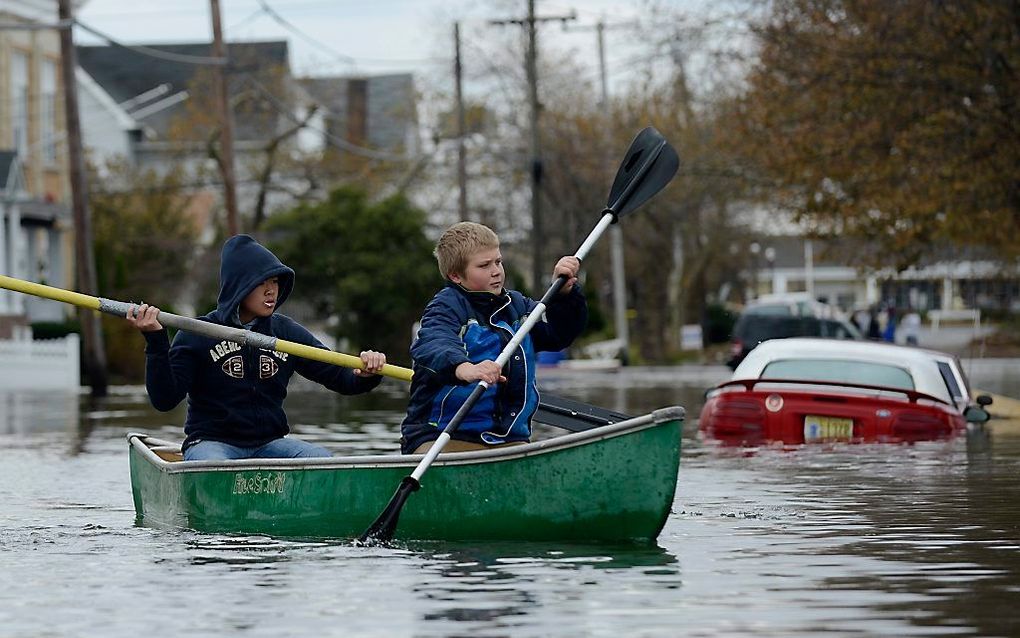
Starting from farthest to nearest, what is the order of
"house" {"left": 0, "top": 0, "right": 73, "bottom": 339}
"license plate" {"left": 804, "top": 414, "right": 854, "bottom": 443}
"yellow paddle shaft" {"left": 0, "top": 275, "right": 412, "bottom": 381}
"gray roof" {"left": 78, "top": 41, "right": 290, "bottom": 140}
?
"gray roof" {"left": 78, "top": 41, "right": 290, "bottom": 140} < "house" {"left": 0, "top": 0, "right": 73, "bottom": 339} < "license plate" {"left": 804, "top": 414, "right": 854, "bottom": 443} < "yellow paddle shaft" {"left": 0, "top": 275, "right": 412, "bottom": 381}

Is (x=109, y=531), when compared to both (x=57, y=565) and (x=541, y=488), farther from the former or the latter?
(x=541, y=488)

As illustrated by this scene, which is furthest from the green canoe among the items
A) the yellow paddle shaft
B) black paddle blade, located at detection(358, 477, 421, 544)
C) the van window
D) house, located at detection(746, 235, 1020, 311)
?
house, located at detection(746, 235, 1020, 311)

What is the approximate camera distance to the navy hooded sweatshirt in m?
11.6

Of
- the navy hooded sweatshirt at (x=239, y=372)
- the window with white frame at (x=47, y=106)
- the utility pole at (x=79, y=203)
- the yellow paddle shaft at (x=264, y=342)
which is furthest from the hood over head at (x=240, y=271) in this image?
the window with white frame at (x=47, y=106)

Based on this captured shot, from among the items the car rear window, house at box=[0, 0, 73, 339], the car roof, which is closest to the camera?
the car rear window

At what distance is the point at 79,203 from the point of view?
3759 cm

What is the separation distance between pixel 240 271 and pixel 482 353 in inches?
65.0

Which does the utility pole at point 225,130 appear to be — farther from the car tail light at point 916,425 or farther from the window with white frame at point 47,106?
the car tail light at point 916,425

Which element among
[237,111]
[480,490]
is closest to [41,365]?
[237,111]

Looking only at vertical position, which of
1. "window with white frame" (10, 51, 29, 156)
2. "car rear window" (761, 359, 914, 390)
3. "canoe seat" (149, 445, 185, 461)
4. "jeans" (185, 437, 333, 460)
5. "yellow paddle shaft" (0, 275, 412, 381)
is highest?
"window with white frame" (10, 51, 29, 156)

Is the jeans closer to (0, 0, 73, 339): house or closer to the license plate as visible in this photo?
the license plate

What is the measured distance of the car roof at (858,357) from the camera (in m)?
19.0

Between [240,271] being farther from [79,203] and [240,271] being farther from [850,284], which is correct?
[850,284]

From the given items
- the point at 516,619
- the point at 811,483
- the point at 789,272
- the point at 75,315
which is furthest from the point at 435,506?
the point at 789,272
